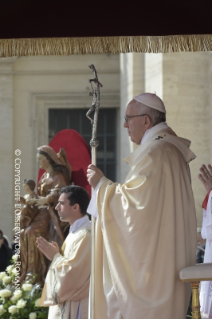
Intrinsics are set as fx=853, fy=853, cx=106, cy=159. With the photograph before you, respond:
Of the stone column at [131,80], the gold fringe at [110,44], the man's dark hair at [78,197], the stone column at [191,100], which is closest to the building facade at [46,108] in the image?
the stone column at [131,80]

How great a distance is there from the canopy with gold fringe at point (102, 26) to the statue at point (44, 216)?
15.2ft

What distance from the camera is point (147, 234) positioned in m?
5.30

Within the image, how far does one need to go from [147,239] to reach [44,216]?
5.51 meters

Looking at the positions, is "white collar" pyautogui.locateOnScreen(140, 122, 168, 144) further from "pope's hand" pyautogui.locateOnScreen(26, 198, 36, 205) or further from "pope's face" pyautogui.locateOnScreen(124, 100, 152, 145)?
"pope's hand" pyautogui.locateOnScreen(26, 198, 36, 205)

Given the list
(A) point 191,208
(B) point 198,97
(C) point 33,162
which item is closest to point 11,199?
(C) point 33,162

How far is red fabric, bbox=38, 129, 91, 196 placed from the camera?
445 inches

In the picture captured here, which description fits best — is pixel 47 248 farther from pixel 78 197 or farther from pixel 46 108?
pixel 46 108

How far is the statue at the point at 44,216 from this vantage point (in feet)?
34.6

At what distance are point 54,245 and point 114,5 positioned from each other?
76.2 inches

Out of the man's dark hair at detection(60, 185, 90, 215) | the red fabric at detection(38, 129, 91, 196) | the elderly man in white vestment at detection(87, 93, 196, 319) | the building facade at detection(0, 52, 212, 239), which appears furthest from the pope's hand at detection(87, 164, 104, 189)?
the building facade at detection(0, 52, 212, 239)

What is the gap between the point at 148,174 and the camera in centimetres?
538

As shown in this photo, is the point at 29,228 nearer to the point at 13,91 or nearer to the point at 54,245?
the point at 54,245

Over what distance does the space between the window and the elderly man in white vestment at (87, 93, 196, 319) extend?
1237 centimetres

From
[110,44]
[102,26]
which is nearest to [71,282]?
[110,44]
